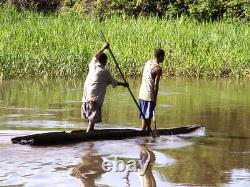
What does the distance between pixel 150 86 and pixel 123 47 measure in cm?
984

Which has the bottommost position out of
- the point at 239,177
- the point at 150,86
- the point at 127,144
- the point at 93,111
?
the point at 239,177

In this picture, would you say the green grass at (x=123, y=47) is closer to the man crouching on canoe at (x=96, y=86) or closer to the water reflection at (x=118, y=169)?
the man crouching on canoe at (x=96, y=86)

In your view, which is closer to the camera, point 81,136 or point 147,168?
point 147,168

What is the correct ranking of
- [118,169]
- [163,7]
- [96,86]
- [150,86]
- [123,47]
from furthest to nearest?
[163,7] < [123,47] < [150,86] < [96,86] < [118,169]

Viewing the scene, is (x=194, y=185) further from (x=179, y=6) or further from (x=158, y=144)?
(x=179, y=6)

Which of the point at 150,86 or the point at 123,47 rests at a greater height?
the point at 123,47

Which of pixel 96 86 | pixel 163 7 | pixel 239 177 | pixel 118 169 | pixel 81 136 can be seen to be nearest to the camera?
pixel 239 177

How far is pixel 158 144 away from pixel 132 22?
13.2 m

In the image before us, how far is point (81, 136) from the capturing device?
10328 millimetres

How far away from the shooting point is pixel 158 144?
10484mm

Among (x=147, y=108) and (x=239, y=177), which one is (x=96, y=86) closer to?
(x=147, y=108)

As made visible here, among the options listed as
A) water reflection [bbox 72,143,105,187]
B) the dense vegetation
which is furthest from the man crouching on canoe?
the dense vegetation

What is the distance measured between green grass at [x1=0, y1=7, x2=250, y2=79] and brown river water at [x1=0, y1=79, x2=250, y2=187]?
1.74m

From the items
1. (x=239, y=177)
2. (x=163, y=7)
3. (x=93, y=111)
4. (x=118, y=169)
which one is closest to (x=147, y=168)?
(x=118, y=169)
